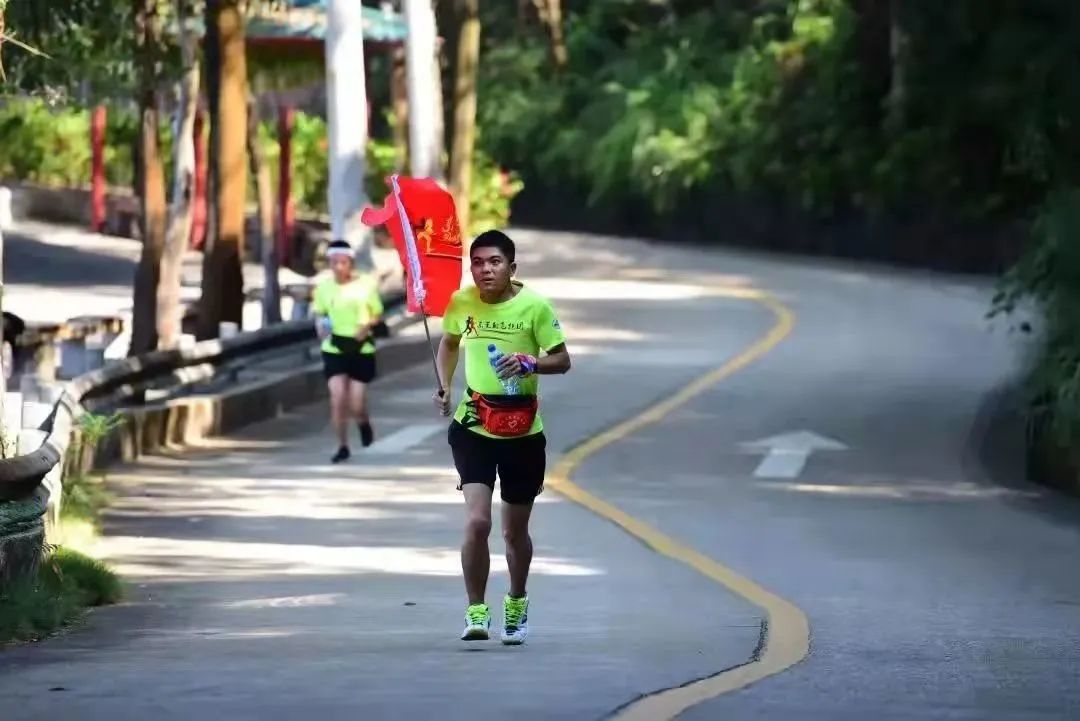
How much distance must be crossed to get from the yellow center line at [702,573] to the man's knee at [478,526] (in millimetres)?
1254

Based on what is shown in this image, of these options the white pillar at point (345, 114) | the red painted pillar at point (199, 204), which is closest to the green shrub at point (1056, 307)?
the white pillar at point (345, 114)

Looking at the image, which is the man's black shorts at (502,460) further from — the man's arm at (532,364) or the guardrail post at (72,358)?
the guardrail post at (72,358)

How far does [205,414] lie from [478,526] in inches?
491

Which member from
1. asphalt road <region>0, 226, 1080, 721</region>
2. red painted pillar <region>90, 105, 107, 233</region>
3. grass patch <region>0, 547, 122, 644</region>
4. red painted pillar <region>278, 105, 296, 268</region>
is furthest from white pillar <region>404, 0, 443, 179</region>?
grass patch <region>0, 547, 122, 644</region>

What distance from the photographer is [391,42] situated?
4734 cm

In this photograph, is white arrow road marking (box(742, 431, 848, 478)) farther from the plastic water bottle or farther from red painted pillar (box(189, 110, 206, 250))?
red painted pillar (box(189, 110, 206, 250))

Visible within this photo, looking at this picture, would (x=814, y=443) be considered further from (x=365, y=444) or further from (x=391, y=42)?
(x=391, y=42)

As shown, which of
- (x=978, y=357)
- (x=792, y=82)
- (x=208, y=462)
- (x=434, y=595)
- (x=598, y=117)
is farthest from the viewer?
(x=598, y=117)

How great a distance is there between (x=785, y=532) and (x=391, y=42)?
30.9 meters

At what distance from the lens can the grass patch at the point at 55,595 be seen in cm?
1157

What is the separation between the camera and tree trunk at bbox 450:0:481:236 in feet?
170

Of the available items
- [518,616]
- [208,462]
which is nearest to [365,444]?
[208,462]

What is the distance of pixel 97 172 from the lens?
51781mm

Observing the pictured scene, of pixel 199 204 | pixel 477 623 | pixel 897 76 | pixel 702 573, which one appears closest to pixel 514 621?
pixel 477 623
